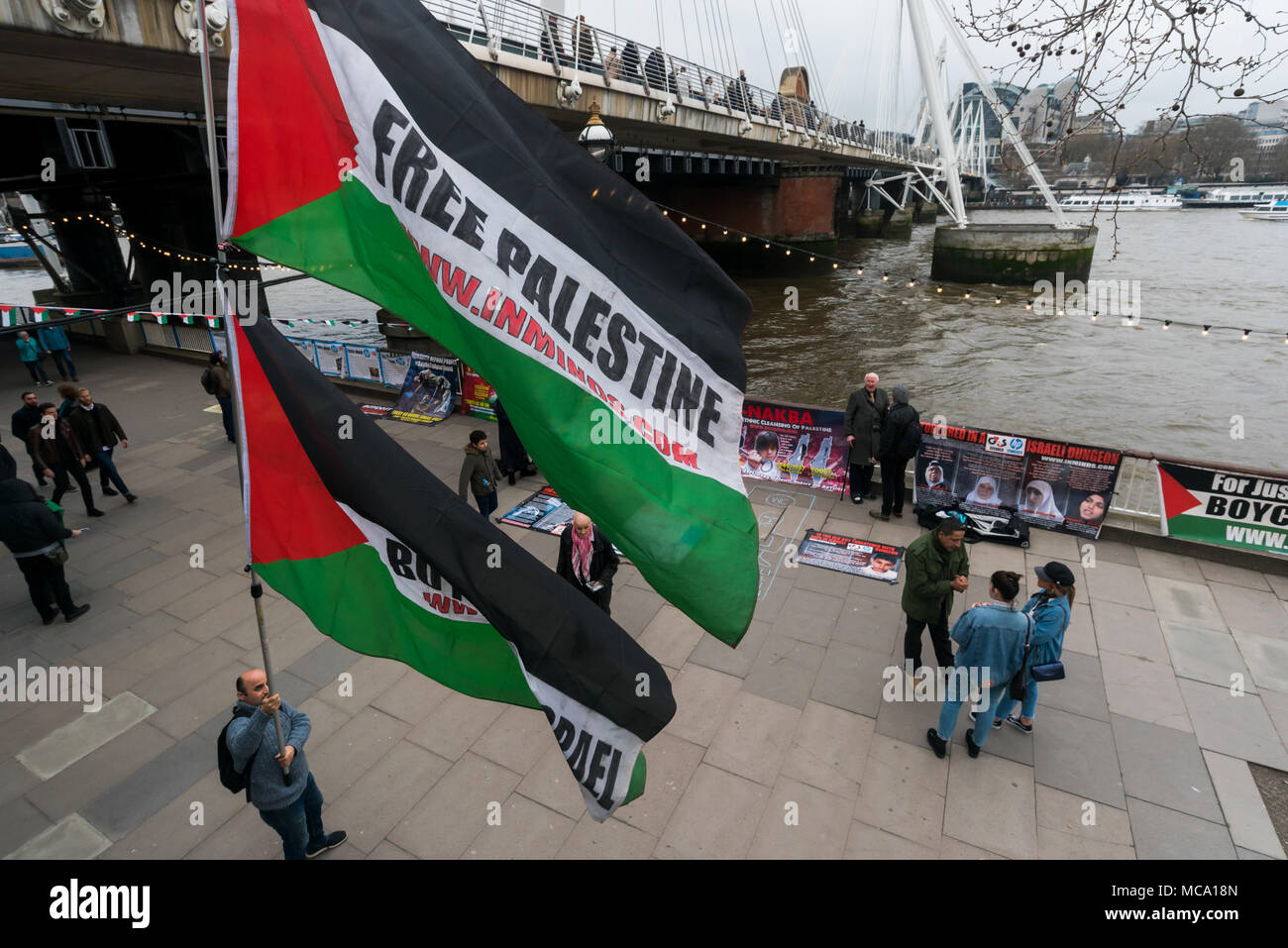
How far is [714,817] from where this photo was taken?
5254 millimetres

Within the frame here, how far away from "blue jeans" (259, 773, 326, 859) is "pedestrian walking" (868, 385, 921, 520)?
7.78 metres

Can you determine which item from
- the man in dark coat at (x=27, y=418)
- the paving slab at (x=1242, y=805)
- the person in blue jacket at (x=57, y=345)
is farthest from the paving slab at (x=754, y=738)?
the person in blue jacket at (x=57, y=345)

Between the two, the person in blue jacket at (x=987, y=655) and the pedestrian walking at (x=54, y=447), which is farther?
the pedestrian walking at (x=54, y=447)

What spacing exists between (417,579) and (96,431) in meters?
9.68

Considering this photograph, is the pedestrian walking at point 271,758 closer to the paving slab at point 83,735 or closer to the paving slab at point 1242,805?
the paving slab at point 83,735

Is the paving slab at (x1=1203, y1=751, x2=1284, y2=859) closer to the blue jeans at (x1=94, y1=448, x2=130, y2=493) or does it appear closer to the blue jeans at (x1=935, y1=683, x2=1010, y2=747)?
the blue jeans at (x1=935, y1=683, x2=1010, y2=747)

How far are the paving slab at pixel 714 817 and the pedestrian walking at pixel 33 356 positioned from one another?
19620 mm

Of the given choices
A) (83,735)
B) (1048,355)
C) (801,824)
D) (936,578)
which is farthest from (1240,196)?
(83,735)

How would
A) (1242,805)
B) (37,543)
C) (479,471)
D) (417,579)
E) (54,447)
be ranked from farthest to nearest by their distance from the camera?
1. (54,447)
2. (479,471)
3. (37,543)
4. (1242,805)
5. (417,579)

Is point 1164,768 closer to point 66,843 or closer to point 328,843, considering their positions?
point 328,843

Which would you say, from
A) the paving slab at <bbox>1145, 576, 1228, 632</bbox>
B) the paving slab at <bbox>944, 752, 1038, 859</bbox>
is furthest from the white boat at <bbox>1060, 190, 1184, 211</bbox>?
the paving slab at <bbox>944, 752, 1038, 859</bbox>

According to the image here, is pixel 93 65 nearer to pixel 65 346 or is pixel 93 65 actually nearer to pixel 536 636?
pixel 65 346

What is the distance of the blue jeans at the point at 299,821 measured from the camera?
14.5ft

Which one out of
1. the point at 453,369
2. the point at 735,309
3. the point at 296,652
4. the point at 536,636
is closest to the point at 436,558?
the point at 536,636
